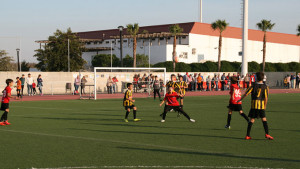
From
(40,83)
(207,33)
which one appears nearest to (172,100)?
(40,83)

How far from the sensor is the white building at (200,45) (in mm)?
78438

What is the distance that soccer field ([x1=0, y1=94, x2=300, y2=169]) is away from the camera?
802cm

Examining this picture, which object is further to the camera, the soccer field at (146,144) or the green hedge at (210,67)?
the green hedge at (210,67)

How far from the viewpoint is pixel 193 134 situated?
467 inches

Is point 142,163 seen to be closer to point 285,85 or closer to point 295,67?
point 285,85

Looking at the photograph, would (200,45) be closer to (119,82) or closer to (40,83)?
(119,82)

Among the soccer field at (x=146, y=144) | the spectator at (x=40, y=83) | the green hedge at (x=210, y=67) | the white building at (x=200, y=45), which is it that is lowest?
Answer: the soccer field at (x=146, y=144)

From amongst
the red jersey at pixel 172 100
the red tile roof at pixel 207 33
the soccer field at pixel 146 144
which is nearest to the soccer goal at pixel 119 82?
the red jersey at pixel 172 100

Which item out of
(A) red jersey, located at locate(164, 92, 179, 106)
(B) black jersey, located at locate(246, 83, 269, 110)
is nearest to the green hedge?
(A) red jersey, located at locate(164, 92, 179, 106)

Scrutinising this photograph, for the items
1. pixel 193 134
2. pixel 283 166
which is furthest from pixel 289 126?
pixel 283 166

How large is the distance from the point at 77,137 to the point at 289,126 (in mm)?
6676

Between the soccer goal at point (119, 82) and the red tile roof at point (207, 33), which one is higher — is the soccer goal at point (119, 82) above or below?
below

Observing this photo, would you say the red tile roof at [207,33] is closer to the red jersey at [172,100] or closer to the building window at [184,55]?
the building window at [184,55]

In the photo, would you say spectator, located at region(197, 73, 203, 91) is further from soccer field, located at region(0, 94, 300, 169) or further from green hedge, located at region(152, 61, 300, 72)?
green hedge, located at region(152, 61, 300, 72)
